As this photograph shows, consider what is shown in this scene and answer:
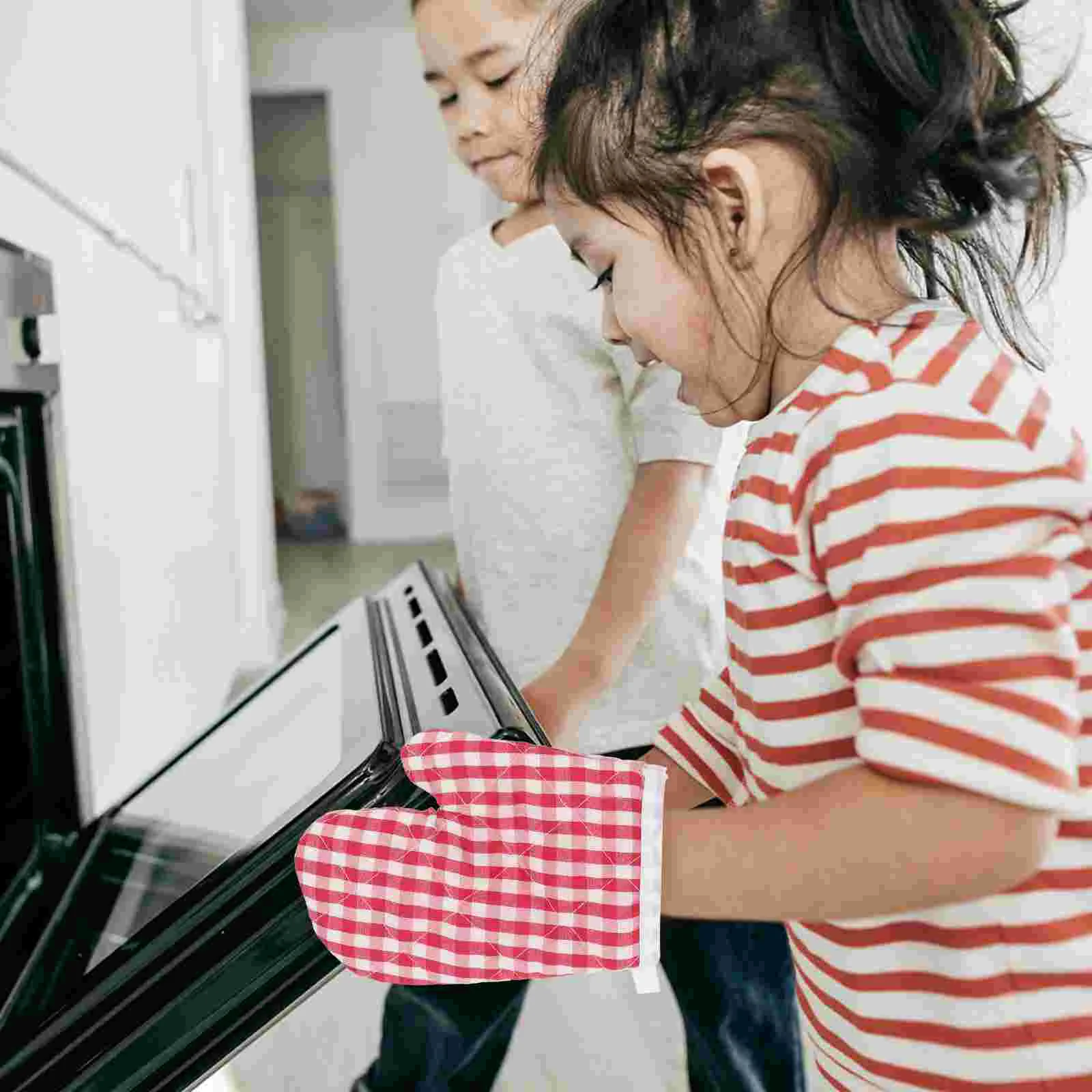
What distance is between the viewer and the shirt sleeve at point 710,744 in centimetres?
63

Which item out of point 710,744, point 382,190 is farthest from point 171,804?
point 382,190

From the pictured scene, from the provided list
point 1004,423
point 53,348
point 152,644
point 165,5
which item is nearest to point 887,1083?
point 1004,423

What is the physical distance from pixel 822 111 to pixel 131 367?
3.77 ft

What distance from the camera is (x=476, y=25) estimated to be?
857 millimetres

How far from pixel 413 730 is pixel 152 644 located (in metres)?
1.03

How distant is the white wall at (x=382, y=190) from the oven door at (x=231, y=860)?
4.70m

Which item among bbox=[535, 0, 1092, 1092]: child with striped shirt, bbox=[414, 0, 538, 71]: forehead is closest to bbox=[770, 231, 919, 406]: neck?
bbox=[535, 0, 1092, 1092]: child with striped shirt

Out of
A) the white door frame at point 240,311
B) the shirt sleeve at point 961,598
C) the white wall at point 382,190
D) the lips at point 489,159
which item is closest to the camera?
the shirt sleeve at point 961,598

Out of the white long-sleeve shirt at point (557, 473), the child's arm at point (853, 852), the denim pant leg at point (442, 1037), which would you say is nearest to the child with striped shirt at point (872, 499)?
the child's arm at point (853, 852)

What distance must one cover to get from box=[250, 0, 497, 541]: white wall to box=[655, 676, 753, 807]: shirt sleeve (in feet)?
16.0

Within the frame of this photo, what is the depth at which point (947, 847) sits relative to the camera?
0.39 metres

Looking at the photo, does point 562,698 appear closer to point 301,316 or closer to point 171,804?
point 171,804

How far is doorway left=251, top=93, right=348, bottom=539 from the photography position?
629 centimetres

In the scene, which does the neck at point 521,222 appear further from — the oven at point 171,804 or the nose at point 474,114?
the oven at point 171,804
